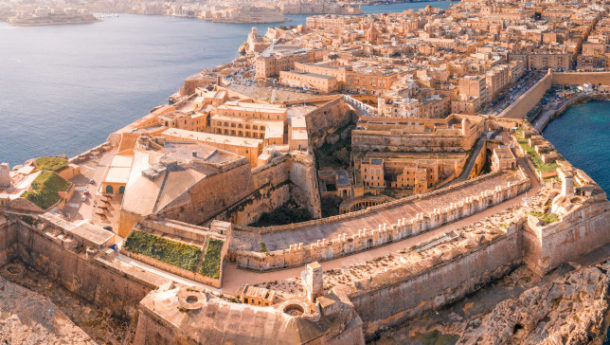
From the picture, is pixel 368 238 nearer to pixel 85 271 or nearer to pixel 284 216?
pixel 284 216

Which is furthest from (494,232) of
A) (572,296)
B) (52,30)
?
(52,30)

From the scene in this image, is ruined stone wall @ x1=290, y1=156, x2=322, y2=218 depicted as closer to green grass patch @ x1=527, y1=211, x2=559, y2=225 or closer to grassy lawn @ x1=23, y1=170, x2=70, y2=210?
green grass patch @ x1=527, y1=211, x2=559, y2=225

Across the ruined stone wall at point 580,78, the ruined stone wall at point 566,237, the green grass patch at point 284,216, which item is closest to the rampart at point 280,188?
the green grass patch at point 284,216

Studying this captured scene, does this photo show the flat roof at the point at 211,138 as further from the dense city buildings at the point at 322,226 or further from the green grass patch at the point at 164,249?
the green grass patch at the point at 164,249

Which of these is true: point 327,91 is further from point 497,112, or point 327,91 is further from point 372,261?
point 372,261

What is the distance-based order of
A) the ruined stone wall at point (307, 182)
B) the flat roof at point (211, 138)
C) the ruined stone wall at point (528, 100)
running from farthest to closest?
1. the ruined stone wall at point (528, 100)
2. the flat roof at point (211, 138)
3. the ruined stone wall at point (307, 182)
